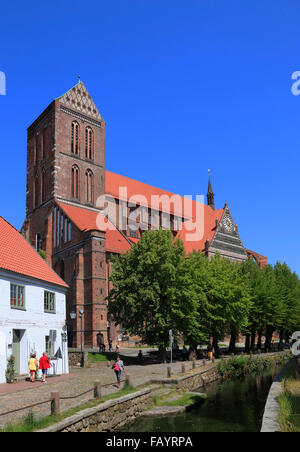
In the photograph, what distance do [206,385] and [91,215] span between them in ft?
124

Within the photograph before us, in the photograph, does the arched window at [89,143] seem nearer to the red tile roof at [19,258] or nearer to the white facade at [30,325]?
the red tile roof at [19,258]

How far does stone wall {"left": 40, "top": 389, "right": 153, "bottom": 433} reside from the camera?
1290cm

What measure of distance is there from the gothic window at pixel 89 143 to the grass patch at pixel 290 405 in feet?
158

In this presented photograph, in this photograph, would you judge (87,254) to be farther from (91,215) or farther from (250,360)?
(250,360)

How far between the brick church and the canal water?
2770 centimetres

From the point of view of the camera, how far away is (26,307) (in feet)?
84.1

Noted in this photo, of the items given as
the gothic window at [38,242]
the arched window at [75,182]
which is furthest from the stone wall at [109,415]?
the arched window at [75,182]

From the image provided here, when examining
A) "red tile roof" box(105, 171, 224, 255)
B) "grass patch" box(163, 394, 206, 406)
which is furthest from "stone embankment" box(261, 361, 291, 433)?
"red tile roof" box(105, 171, 224, 255)

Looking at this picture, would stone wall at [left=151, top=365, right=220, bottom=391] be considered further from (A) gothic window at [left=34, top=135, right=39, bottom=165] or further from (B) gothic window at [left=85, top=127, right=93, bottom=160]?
(A) gothic window at [left=34, top=135, right=39, bottom=165]

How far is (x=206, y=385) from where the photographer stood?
95.3ft

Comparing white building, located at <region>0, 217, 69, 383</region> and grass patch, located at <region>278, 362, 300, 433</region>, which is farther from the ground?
white building, located at <region>0, 217, 69, 383</region>

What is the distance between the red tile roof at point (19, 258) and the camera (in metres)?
25.1
